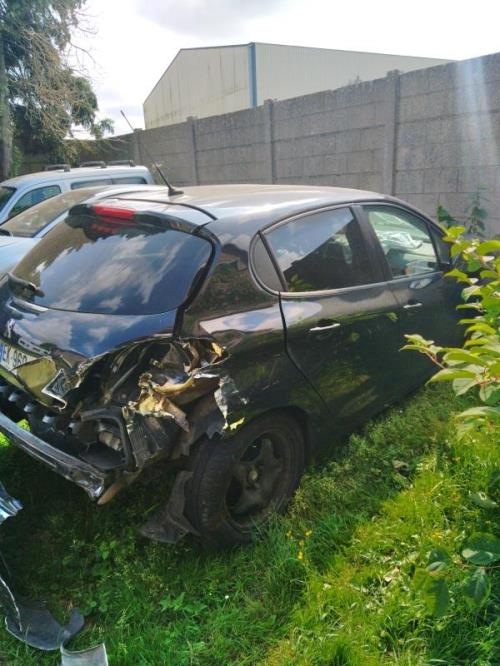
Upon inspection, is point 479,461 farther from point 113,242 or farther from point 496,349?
point 113,242

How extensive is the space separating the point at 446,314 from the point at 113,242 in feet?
7.42

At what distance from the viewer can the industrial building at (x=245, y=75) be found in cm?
2517

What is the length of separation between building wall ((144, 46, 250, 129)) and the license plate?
83.4 feet

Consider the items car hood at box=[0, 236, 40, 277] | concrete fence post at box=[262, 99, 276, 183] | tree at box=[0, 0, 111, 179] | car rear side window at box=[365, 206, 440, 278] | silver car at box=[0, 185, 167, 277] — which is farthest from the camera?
tree at box=[0, 0, 111, 179]

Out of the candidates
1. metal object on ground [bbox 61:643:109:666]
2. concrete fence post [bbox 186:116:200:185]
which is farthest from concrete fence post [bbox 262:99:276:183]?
metal object on ground [bbox 61:643:109:666]

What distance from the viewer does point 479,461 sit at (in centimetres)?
276

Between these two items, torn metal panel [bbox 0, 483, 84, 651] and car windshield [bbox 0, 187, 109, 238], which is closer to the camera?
torn metal panel [bbox 0, 483, 84, 651]

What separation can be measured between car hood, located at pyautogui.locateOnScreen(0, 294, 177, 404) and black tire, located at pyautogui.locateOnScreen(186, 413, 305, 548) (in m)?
0.56

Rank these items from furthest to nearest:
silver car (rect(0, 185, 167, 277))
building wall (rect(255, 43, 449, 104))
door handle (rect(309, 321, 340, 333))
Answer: building wall (rect(255, 43, 449, 104))
silver car (rect(0, 185, 167, 277))
door handle (rect(309, 321, 340, 333))

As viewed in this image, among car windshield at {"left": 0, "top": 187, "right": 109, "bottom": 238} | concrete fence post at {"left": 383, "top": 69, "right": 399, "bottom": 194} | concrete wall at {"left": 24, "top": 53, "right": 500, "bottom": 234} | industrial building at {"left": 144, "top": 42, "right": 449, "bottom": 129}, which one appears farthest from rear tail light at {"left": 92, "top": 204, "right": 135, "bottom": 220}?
industrial building at {"left": 144, "top": 42, "right": 449, "bottom": 129}

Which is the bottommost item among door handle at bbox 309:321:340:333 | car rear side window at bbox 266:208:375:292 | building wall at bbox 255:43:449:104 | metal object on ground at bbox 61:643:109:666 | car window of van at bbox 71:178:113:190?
metal object on ground at bbox 61:643:109:666

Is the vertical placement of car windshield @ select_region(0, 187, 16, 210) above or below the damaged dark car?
above

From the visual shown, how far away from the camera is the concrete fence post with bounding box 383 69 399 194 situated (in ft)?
23.9

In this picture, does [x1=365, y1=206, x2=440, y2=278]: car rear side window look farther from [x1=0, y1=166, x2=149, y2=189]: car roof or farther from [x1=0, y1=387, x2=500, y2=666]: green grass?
[x1=0, y1=166, x2=149, y2=189]: car roof
